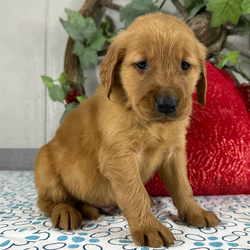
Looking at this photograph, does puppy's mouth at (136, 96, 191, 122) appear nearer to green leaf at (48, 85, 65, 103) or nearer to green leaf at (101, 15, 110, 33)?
green leaf at (48, 85, 65, 103)

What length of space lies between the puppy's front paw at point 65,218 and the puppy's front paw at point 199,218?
453mm

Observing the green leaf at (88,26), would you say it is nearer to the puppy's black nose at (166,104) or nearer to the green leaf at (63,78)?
the green leaf at (63,78)

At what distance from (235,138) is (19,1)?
221 centimetres

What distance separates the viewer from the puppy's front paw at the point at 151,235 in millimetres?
962

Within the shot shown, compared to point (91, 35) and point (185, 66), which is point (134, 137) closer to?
point (185, 66)

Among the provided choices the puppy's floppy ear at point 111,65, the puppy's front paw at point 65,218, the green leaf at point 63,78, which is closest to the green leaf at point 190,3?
the green leaf at point 63,78

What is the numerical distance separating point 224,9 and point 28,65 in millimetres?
1715

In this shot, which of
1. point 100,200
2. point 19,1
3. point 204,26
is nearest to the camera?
point 100,200

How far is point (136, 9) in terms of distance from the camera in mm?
2160

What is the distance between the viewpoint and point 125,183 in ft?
Answer: 3.63

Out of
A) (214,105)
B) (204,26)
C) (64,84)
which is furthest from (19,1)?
(214,105)

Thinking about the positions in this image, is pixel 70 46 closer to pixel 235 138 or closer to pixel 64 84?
pixel 64 84

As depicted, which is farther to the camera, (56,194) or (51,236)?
(56,194)

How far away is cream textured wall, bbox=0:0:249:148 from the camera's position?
260 cm
